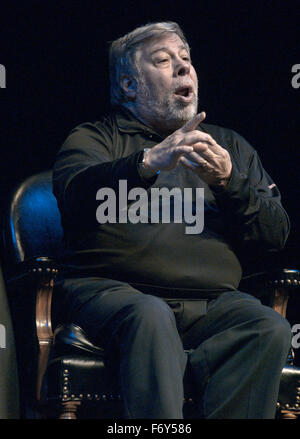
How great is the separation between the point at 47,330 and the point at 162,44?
1.01 meters

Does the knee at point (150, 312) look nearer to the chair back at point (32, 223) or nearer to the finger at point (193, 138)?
the finger at point (193, 138)

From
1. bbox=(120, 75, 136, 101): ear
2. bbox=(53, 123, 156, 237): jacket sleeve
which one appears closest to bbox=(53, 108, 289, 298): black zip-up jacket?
bbox=(53, 123, 156, 237): jacket sleeve

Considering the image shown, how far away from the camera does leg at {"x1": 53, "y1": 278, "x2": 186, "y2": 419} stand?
163 centimetres

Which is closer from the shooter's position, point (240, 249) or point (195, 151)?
point (195, 151)

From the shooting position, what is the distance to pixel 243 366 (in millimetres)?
1792

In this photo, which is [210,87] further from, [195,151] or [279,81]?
[195,151]

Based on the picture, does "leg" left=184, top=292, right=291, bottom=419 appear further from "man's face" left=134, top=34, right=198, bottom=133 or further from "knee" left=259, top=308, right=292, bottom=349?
"man's face" left=134, top=34, right=198, bottom=133

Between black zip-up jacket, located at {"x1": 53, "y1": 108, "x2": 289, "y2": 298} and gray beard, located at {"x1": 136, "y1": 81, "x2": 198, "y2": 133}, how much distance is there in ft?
0.73

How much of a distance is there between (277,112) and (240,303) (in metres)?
1.17

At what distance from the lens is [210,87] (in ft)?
9.69

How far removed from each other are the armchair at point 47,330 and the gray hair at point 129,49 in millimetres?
364
